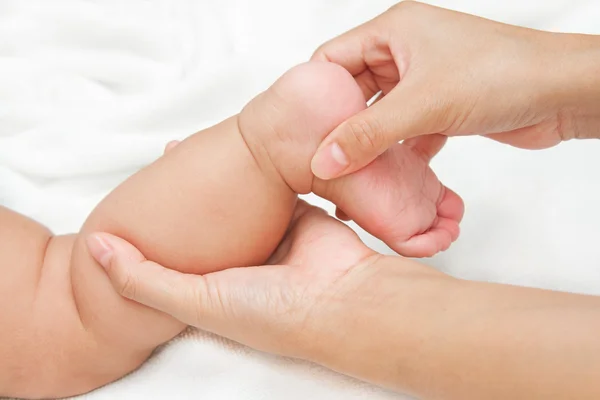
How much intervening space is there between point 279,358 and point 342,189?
26cm

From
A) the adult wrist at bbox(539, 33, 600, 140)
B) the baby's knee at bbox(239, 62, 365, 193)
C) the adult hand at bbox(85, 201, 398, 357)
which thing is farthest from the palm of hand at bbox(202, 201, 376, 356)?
the adult wrist at bbox(539, 33, 600, 140)

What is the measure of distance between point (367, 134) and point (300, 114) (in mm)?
102

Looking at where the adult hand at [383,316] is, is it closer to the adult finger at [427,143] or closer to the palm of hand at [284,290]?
the palm of hand at [284,290]

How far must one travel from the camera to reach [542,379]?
0.67 metres

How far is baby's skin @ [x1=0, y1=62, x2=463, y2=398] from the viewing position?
0.92m

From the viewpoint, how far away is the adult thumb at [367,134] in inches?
33.7

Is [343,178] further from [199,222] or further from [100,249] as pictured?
[100,249]

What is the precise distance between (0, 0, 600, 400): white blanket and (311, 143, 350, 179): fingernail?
278 mm

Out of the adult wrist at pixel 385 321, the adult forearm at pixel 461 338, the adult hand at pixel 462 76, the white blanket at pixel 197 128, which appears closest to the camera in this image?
the adult forearm at pixel 461 338

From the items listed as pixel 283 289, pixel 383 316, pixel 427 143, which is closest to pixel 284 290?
pixel 283 289

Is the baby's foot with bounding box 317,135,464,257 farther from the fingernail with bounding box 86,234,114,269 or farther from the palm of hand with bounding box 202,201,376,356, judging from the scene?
the fingernail with bounding box 86,234,114,269

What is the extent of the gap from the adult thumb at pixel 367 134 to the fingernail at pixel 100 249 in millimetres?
308

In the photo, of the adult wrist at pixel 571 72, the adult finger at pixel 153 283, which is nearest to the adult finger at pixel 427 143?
the adult wrist at pixel 571 72

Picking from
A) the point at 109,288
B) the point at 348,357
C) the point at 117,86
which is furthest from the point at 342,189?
the point at 117,86
